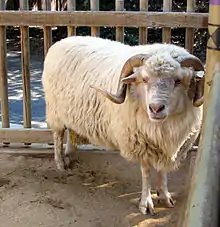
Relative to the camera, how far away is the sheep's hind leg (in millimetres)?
4855

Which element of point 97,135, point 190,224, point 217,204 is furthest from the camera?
point 97,135

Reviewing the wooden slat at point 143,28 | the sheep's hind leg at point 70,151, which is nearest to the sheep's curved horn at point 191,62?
the wooden slat at point 143,28

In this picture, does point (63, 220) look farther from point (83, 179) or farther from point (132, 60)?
point (132, 60)

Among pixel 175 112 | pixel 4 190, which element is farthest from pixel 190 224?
pixel 4 190

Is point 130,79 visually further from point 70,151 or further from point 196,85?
point 70,151

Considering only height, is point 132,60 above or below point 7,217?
above

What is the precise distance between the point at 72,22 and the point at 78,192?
1.66 metres

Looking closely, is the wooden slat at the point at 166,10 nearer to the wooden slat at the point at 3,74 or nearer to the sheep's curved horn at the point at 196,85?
the sheep's curved horn at the point at 196,85

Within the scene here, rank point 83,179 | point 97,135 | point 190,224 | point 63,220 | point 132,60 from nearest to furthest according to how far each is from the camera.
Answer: point 190,224
point 132,60
point 63,220
point 97,135
point 83,179

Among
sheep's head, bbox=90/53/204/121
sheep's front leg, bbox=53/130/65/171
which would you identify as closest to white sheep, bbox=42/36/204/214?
sheep's head, bbox=90/53/204/121

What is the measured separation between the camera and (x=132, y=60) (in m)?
3.54

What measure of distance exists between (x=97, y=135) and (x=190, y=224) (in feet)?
9.73

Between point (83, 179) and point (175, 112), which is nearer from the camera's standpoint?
point (175, 112)

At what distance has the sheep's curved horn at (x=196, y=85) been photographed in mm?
3539
